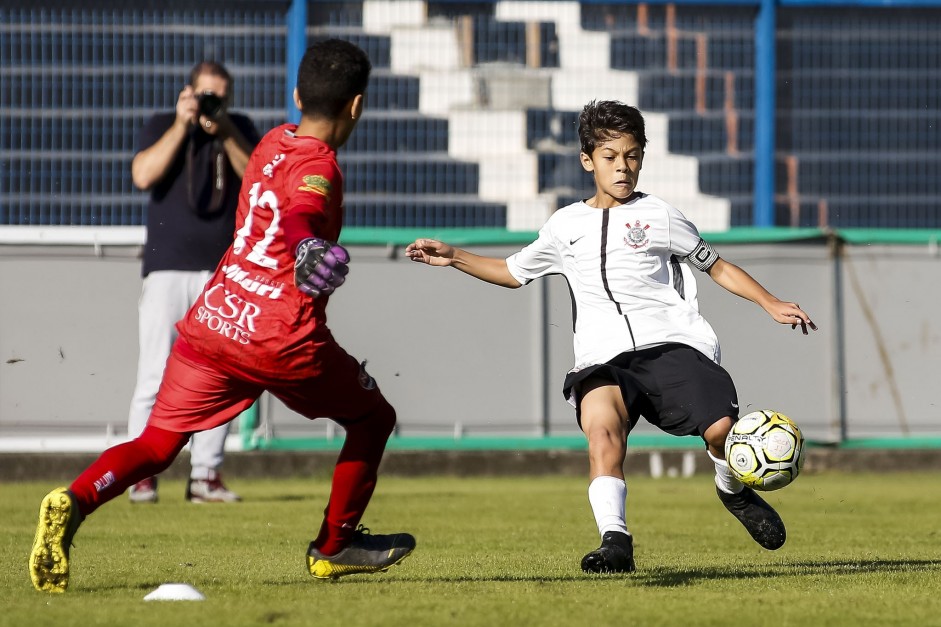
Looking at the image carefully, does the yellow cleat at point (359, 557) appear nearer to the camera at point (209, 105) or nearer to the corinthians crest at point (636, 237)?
the corinthians crest at point (636, 237)

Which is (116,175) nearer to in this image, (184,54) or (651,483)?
(184,54)

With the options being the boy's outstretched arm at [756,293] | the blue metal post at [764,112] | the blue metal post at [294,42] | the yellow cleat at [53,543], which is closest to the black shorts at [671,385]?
the boy's outstretched arm at [756,293]

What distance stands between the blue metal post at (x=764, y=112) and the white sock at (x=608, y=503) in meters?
6.67

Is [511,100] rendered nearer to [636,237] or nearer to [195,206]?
[195,206]

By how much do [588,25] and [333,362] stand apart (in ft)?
23.5

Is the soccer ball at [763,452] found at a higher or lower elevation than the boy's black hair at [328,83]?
lower

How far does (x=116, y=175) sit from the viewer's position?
11.4 m

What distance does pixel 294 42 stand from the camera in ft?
37.7

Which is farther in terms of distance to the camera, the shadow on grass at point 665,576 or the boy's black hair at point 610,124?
the boy's black hair at point 610,124

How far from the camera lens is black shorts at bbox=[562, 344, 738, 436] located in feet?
18.7

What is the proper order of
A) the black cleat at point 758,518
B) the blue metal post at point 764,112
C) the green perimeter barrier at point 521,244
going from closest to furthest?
the black cleat at point 758,518, the green perimeter barrier at point 521,244, the blue metal post at point 764,112

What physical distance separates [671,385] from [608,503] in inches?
20.5

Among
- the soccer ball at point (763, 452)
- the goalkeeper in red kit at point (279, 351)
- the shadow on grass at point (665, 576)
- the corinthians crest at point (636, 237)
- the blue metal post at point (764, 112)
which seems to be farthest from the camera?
the blue metal post at point (764, 112)

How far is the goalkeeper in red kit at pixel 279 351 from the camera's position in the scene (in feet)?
16.3
